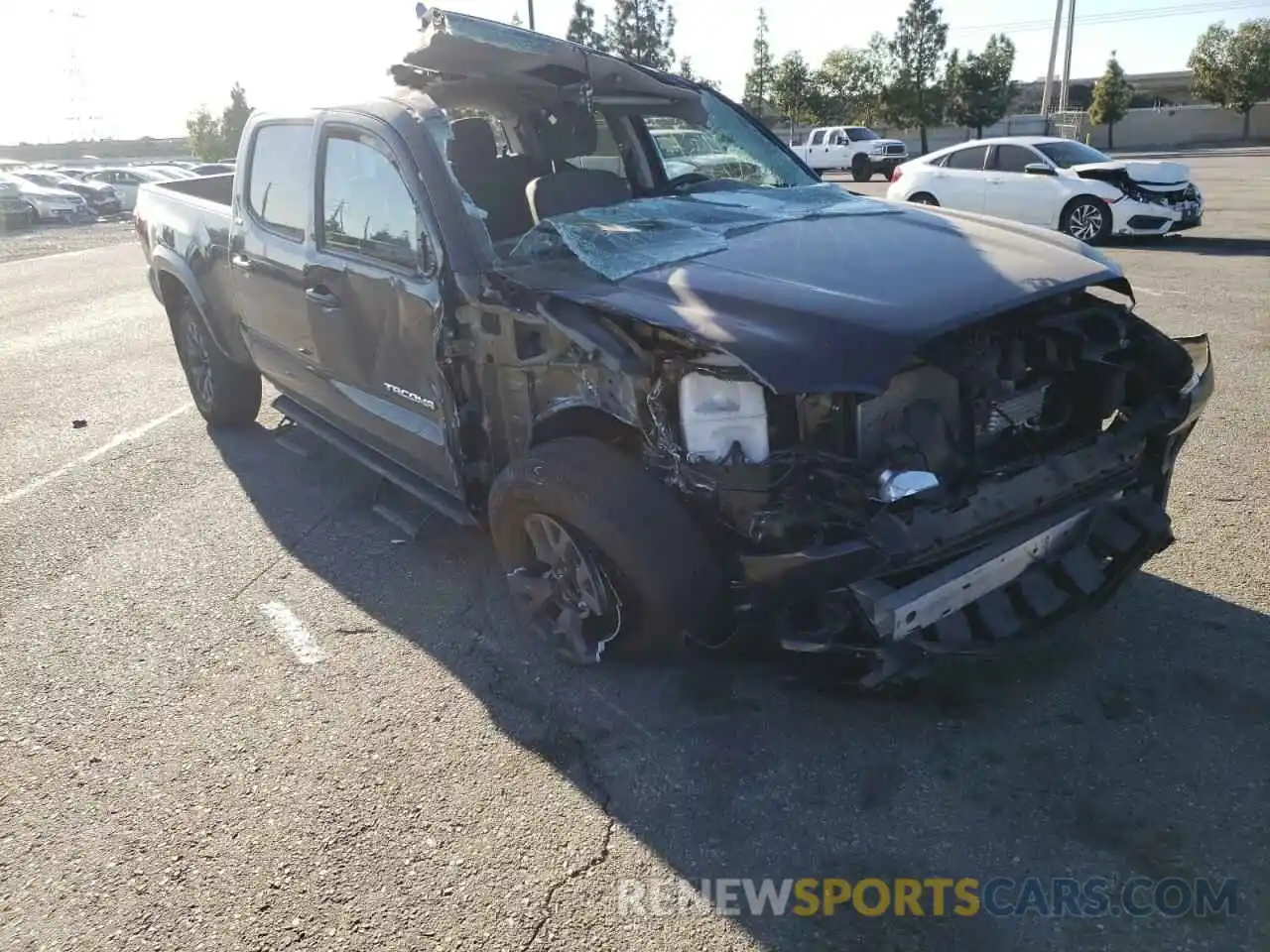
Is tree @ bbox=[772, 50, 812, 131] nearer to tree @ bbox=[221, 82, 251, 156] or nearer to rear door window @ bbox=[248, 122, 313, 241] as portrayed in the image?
tree @ bbox=[221, 82, 251, 156]

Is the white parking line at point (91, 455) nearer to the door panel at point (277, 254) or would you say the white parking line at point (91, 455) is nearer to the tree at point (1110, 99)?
the door panel at point (277, 254)

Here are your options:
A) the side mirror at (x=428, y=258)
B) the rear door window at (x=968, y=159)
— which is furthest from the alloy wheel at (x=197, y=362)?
the rear door window at (x=968, y=159)

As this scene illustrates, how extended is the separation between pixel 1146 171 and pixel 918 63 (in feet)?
141

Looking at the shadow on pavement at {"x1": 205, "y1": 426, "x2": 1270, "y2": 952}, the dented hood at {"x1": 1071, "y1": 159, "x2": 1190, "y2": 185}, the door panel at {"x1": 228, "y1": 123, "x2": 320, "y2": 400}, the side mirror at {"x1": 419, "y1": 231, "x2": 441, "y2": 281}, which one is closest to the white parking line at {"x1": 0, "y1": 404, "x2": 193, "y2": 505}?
the door panel at {"x1": 228, "y1": 123, "x2": 320, "y2": 400}

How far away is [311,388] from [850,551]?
3.06 meters

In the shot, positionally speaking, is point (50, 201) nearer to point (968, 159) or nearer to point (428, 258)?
point (968, 159)

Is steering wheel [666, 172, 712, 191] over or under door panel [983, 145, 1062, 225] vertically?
over

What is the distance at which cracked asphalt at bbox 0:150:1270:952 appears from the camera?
241 cm

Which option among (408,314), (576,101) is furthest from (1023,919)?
(576,101)

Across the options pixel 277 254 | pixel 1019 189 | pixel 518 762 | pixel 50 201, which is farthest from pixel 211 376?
pixel 50 201

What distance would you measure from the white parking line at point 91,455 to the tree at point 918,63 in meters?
50.2

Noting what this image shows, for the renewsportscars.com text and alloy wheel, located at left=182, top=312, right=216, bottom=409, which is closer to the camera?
the renewsportscars.com text

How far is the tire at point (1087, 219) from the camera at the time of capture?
42.6 feet

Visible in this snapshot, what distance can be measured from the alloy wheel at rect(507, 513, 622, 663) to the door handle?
147cm
